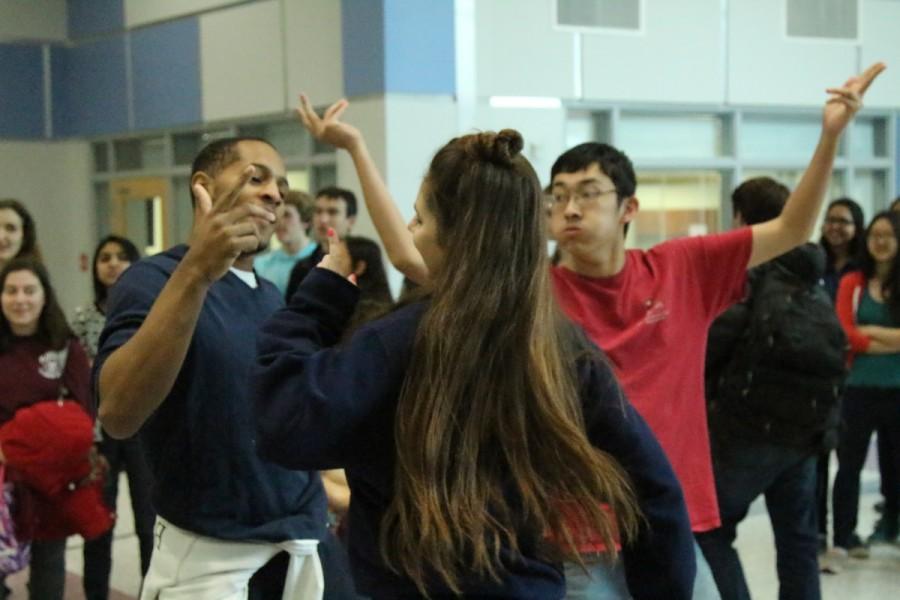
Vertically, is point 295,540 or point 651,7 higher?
point 651,7

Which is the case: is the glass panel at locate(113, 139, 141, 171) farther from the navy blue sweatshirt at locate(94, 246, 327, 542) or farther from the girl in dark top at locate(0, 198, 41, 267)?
the navy blue sweatshirt at locate(94, 246, 327, 542)

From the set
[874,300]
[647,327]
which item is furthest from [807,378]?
[874,300]

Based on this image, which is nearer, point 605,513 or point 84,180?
point 605,513

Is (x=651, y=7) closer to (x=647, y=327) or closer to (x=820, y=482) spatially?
(x=820, y=482)

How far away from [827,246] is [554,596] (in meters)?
4.89

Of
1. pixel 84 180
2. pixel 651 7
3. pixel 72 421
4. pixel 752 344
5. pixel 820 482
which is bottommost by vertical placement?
pixel 820 482

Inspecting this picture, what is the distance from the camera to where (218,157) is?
8.00ft

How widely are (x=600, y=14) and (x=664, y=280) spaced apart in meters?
5.70

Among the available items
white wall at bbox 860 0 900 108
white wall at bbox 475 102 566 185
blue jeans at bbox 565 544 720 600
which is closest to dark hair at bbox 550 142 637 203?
blue jeans at bbox 565 544 720 600

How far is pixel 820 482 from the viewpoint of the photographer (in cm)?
575

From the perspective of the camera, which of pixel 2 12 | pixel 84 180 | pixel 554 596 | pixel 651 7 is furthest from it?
pixel 84 180

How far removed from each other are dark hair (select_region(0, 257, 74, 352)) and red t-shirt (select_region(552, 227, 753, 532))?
7.39 feet

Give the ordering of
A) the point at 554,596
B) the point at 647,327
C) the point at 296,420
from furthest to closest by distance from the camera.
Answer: the point at 647,327, the point at 554,596, the point at 296,420

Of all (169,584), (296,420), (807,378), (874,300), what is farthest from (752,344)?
(296,420)
